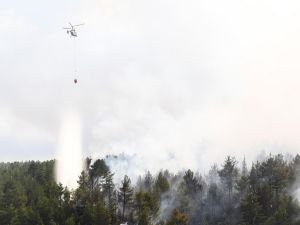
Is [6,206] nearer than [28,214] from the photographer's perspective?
No

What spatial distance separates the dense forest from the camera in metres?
109

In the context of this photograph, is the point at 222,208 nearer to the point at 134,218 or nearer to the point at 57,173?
the point at 134,218

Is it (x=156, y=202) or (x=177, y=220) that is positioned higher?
(x=156, y=202)

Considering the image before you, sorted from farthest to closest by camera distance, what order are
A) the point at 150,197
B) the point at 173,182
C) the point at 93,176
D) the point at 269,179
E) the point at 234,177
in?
the point at 173,182 < the point at 234,177 < the point at 93,176 < the point at 269,179 < the point at 150,197

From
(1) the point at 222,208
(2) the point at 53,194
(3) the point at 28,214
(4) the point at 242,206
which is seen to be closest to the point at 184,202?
(1) the point at 222,208

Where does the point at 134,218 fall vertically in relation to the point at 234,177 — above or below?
below

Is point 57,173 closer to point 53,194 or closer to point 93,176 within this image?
point 93,176

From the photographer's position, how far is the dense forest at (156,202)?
109 meters

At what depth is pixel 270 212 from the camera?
120562mm

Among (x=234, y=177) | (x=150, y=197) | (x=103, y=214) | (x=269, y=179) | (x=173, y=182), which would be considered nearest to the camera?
(x=103, y=214)

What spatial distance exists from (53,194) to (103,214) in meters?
20.1

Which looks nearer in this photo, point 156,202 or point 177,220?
point 177,220

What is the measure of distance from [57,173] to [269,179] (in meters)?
70.8

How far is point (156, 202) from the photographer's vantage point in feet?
385
